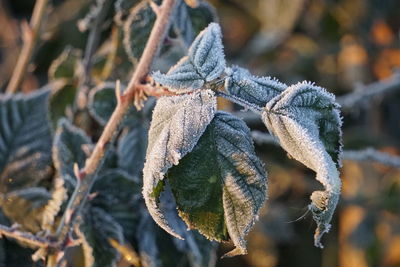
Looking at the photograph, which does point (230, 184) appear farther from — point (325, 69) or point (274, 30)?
point (325, 69)

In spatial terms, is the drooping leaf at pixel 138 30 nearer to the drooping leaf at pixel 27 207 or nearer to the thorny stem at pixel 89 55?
the thorny stem at pixel 89 55

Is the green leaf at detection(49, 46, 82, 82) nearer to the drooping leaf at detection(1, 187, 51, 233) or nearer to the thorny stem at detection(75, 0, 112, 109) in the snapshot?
the thorny stem at detection(75, 0, 112, 109)

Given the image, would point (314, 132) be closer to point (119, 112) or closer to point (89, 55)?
point (119, 112)

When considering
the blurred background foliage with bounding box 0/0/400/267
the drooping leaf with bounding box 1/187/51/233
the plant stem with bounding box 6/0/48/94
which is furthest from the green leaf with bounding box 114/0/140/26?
the blurred background foliage with bounding box 0/0/400/267

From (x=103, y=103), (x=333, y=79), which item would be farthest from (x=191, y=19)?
(x=333, y=79)

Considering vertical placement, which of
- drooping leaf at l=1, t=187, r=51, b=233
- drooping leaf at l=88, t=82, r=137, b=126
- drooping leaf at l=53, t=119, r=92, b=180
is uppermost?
drooping leaf at l=88, t=82, r=137, b=126

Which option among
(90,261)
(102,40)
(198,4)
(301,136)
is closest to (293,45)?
(102,40)
